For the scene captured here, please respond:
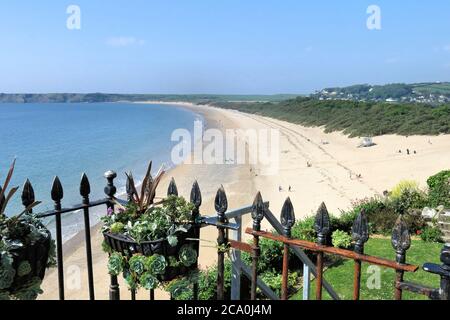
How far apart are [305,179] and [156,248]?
A: 80.7ft

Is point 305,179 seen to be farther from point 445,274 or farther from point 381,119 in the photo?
point 381,119

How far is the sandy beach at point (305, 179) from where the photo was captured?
46.8ft

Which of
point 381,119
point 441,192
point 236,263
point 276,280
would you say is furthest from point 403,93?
point 236,263

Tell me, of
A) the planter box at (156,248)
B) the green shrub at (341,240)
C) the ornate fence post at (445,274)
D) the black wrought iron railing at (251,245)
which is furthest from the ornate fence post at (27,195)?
the green shrub at (341,240)

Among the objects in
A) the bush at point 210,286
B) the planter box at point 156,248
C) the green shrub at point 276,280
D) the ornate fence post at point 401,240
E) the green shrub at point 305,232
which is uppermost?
the ornate fence post at point 401,240

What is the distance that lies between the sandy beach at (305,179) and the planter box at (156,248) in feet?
24.1

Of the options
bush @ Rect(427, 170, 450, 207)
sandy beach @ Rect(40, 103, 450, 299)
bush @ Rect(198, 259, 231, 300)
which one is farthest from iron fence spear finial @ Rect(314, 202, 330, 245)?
bush @ Rect(427, 170, 450, 207)

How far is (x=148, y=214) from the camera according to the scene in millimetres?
3115

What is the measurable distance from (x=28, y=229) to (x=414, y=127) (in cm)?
4262

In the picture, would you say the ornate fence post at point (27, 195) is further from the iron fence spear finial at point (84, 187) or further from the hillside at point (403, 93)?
the hillside at point (403, 93)

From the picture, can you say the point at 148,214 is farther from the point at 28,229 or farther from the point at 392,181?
the point at 392,181

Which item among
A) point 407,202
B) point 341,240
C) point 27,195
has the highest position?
point 27,195

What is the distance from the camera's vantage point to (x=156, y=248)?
9.83 ft

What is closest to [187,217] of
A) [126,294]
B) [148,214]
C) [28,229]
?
[148,214]
